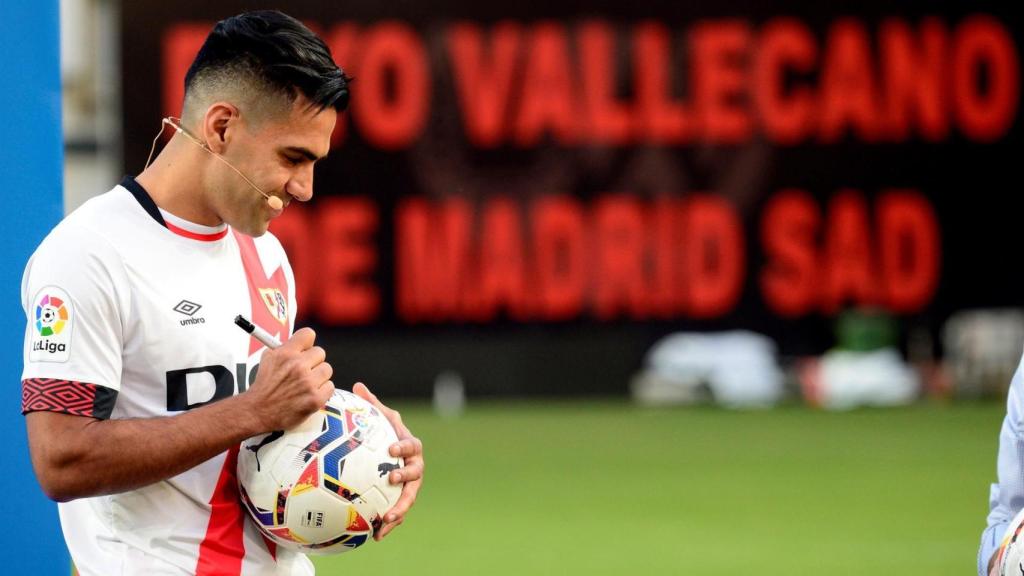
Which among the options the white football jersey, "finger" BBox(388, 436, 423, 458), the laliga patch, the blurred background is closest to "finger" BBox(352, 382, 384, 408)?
"finger" BBox(388, 436, 423, 458)

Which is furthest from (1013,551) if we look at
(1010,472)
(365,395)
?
(365,395)

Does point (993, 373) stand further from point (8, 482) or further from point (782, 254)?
point (8, 482)

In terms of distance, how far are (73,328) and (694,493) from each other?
306 inches

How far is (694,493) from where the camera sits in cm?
1017

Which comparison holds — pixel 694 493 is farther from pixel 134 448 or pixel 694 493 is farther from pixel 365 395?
pixel 134 448

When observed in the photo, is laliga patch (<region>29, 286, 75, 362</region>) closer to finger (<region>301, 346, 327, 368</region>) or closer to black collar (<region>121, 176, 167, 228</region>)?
black collar (<region>121, 176, 167, 228</region>)

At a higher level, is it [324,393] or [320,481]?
[324,393]

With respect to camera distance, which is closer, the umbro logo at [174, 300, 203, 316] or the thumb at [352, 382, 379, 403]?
the umbro logo at [174, 300, 203, 316]

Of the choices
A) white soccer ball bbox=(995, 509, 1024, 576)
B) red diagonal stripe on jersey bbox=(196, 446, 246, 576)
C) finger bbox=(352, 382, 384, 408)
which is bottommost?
white soccer ball bbox=(995, 509, 1024, 576)

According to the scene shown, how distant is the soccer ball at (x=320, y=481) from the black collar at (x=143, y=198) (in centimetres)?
46

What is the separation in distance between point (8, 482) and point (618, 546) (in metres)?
5.32

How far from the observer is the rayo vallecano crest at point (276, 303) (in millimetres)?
3153

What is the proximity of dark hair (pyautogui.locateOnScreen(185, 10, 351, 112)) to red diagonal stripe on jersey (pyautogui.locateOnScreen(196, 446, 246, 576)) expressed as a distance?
700 millimetres

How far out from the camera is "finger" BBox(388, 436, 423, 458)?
10.0ft
